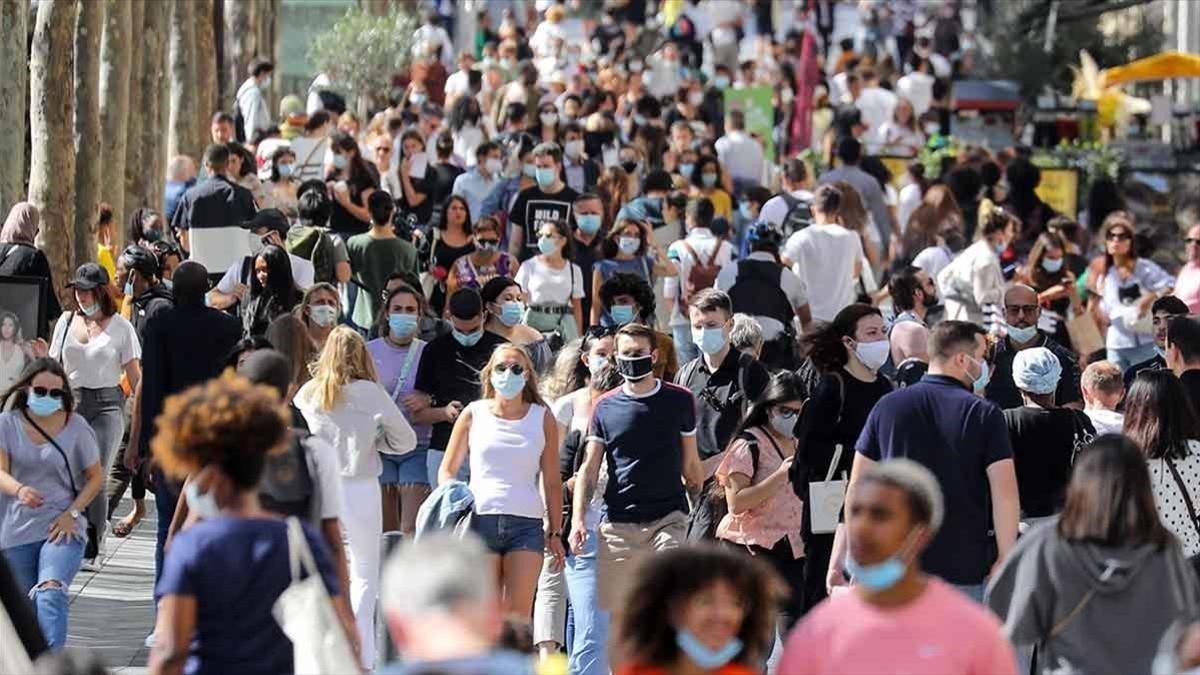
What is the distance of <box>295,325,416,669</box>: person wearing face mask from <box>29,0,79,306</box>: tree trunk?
8.27 m

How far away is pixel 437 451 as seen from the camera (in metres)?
12.8

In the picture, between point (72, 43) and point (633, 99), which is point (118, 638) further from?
point (633, 99)

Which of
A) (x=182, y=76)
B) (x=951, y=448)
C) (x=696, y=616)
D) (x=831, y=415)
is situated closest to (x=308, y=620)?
(x=696, y=616)

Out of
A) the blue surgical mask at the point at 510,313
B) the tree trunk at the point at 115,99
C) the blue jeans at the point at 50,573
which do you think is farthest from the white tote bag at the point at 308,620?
the tree trunk at the point at 115,99

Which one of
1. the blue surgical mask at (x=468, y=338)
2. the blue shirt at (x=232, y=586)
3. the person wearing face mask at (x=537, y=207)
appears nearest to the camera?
the blue shirt at (x=232, y=586)

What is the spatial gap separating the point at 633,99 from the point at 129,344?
1531 centimetres

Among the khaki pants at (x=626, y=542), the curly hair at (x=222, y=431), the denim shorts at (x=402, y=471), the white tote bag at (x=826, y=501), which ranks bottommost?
the khaki pants at (x=626, y=542)

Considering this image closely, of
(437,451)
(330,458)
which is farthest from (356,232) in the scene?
(330,458)

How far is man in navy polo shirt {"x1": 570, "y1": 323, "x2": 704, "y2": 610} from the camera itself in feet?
36.4

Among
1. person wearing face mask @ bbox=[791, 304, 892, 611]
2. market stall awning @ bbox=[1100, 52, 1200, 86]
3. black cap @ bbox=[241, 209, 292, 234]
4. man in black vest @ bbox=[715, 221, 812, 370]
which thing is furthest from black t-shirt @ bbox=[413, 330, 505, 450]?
market stall awning @ bbox=[1100, 52, 1200, 86]

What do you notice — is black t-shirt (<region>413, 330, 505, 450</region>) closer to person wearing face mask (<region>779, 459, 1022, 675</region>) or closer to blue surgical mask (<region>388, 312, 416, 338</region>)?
blue surgical mask (<region>388, 312, 416, 338</region>)

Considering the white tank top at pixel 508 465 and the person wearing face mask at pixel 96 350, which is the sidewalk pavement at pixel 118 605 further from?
the white tank top at pixel 508 465

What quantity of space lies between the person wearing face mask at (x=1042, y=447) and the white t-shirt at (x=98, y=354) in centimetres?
524

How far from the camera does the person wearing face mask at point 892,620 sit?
668 cm
